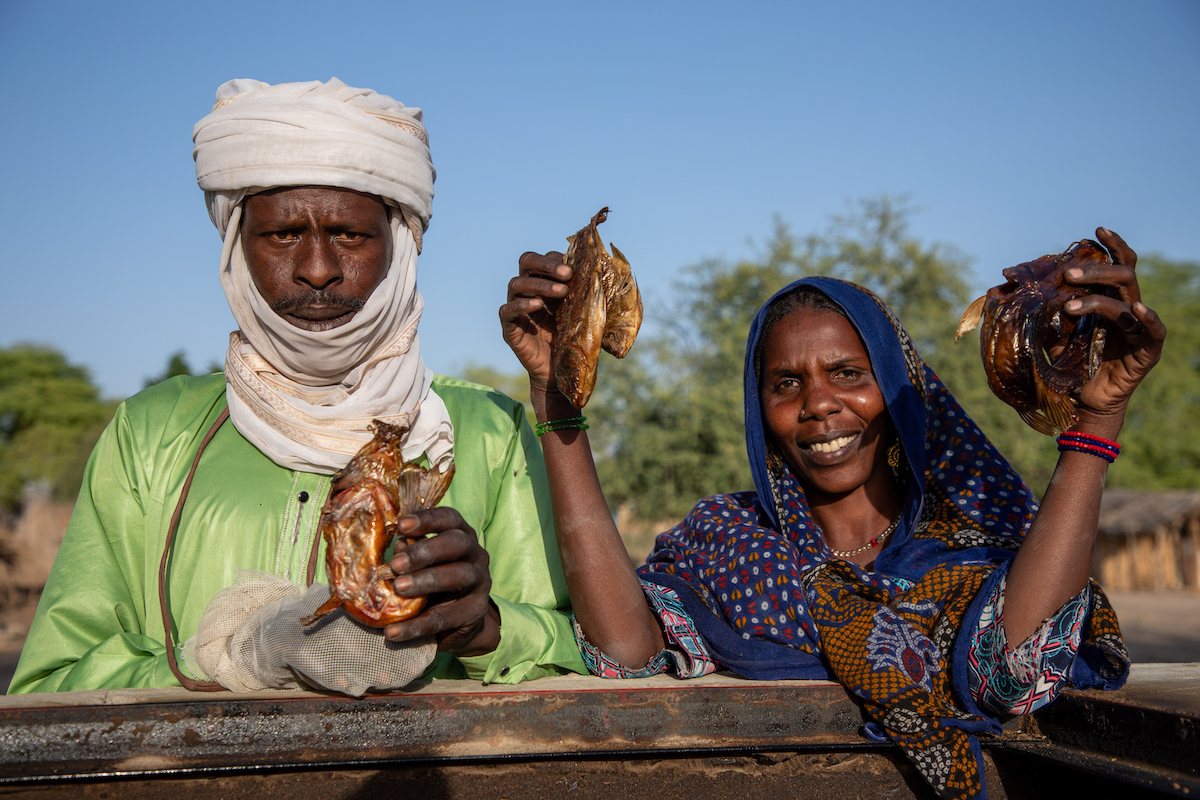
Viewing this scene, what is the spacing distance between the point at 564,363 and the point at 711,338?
58.9ft

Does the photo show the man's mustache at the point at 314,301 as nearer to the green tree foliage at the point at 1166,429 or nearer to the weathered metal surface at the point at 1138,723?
the weathered metal surface at the point at 1138,723

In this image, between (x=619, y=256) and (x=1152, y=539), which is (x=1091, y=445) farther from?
(x=1152, y=539)

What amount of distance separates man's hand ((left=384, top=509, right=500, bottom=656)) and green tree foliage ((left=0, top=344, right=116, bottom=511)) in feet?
155

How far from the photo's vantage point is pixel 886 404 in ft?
8.96

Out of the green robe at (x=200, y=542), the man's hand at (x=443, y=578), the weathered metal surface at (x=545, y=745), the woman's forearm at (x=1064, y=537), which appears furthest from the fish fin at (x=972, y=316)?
the man's hand at (x=443, y=578)

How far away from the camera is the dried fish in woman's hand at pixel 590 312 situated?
2.07 m

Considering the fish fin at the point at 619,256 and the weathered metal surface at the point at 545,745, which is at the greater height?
the fish fin at the point at 619,256

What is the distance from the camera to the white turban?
2383mm

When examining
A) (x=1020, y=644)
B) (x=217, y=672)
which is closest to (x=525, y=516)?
(x=217, y=672)

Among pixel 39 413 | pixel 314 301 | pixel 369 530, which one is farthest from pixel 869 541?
pixel 39 413

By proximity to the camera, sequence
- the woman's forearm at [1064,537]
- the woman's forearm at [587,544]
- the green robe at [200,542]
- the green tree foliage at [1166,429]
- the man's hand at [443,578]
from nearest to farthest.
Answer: the man's hand at [443,578]
the woman's forearm at [1064,537]
the green robe at [200,542]
the woman's forearm at [587,544]
the green tree foliage at [1166,429]

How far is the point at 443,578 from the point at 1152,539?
2951 centimetres

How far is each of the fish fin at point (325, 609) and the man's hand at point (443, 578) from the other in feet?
0.38

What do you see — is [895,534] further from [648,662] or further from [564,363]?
[564,363]
